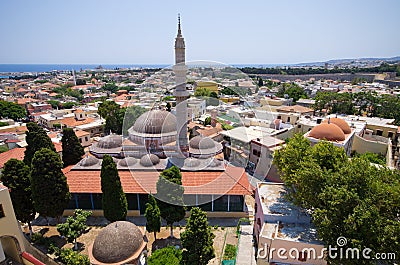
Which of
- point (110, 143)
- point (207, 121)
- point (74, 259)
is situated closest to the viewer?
point (74, 259)

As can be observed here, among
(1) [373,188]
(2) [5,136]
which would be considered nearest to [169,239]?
(1) [373,188]

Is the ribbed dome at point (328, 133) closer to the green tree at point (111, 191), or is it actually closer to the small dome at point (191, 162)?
the small dome at point (191, 162)

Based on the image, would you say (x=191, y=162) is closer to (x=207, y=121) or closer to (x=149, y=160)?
(x=149, y=160)

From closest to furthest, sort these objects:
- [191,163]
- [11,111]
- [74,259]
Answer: [74,259]
[191,163]
[11,111]

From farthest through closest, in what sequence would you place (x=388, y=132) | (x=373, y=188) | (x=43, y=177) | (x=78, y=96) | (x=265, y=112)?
(x=78, y=96), (x=265, y=112), (x=388, y=132), (x=43, y=177), (x=373, y=188)

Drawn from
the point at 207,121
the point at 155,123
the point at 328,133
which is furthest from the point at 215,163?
the point at 207,121

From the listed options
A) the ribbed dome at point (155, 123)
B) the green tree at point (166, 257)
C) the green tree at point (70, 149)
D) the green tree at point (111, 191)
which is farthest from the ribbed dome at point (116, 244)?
the green tree at point (70, 149)

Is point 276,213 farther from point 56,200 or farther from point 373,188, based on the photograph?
point 56,200
